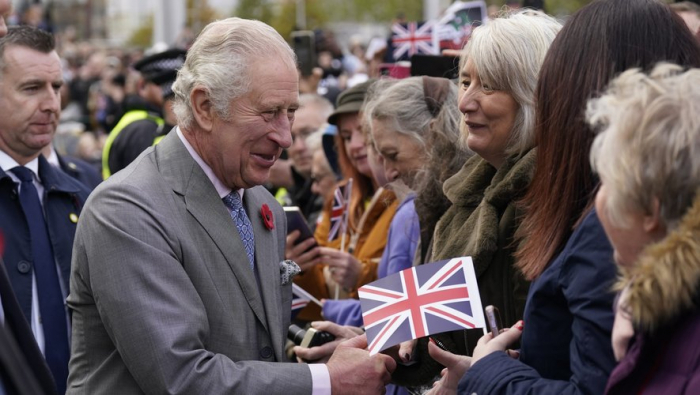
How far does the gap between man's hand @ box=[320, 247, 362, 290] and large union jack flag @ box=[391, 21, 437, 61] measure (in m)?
2.33

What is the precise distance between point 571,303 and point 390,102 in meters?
2.42

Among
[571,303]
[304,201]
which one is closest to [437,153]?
[571,303]

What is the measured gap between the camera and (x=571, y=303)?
7.80ft

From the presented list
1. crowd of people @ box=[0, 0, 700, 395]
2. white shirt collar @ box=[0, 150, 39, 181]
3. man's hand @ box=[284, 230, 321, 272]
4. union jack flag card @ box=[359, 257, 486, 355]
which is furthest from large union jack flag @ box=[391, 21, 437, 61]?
union jack flag card @ box=[359, 257, 486, 355]

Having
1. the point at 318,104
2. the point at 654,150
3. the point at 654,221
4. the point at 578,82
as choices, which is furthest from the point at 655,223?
the point at 318,104

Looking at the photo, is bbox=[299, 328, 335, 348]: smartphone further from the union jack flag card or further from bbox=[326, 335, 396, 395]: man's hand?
the union jack flag card

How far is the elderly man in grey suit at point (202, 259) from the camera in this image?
9.63 feet

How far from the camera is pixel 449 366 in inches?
118

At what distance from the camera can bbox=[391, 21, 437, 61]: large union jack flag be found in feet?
23.2

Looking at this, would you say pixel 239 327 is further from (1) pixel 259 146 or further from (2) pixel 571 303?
(2) pixel 571 303

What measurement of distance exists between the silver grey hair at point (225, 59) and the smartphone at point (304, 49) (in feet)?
17.1

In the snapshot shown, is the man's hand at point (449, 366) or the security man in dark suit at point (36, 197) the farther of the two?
the security man in dark suit at point (36, 197)

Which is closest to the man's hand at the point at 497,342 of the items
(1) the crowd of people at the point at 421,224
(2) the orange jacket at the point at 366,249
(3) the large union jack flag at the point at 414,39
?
(1) the crowd of people at the point at 421,224

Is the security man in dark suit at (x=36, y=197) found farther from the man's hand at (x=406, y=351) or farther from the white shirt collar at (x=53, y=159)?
the man's hand at (x=406, y=351)
